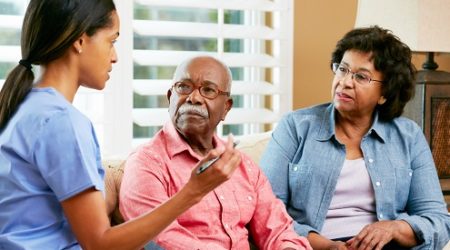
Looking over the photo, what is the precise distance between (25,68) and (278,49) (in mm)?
1691

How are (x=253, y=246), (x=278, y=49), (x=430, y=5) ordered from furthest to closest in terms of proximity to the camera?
(x=278, y=49) < (x=430, y=5) < (x=253, y=246)

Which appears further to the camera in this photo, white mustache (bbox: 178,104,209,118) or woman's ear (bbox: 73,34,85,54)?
white mustache (bbox: 178,104,209,118)

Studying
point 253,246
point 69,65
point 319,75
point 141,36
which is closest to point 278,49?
point 319,75

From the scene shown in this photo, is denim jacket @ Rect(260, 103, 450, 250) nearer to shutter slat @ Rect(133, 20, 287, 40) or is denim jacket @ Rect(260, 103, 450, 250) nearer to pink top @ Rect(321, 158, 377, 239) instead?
pink top @ Rect(321, 158, 377, 239)

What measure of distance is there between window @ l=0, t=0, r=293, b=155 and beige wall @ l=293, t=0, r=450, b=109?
106 millimetres

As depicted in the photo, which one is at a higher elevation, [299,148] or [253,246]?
[299,148]

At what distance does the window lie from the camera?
2816 millimetres

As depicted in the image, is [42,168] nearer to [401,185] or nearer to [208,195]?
[208,195]

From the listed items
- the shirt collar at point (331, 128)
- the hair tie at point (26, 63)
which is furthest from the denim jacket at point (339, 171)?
the hair tie at point (26, 63)

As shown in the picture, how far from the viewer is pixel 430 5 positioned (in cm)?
282

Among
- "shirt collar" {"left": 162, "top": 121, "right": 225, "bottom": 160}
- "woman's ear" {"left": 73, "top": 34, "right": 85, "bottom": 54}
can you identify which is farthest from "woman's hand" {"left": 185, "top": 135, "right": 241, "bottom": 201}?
"shirt collar" {"left": 162, "top": 121, "right": 225, "bottom": 160}

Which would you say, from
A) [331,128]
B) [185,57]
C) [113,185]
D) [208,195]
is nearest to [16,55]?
[185,57]

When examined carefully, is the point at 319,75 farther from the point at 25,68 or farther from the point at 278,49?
the point at 25,68

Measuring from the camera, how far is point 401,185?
242cm
